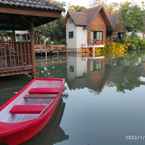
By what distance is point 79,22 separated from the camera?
84.5 feet

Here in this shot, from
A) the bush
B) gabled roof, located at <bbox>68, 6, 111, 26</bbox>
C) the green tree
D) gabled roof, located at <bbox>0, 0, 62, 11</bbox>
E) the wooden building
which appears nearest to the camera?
gabled roof, located at <bbox>0, 0, 62, 11</bbox>

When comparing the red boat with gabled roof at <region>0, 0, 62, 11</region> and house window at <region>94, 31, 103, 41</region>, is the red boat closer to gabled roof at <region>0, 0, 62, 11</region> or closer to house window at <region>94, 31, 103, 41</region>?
gabled roof at <region>0, 0, 62, 11</region>

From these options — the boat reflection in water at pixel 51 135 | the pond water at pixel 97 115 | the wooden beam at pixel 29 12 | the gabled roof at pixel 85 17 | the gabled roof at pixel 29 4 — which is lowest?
the boat reflection in water at pixel 51 135

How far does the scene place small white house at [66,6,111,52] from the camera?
25938 mm

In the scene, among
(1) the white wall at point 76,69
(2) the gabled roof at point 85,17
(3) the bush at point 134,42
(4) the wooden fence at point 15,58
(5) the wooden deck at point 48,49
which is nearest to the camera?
(4) the wooden fence at point 15,58

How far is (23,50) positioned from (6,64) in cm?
94

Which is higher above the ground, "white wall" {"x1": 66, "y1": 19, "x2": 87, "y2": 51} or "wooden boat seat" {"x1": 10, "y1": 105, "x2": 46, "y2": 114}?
"white wall" {"x1": 66, "y1": 19, "x2": 87, "y2": 51}

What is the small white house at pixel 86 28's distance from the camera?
1021 inches

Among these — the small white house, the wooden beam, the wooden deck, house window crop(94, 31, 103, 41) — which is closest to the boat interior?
the wooden beam

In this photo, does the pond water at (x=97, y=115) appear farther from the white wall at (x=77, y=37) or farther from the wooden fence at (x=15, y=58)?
the white wall at (x=77, y=37)

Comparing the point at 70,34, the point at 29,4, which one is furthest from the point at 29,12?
the point at 70,34

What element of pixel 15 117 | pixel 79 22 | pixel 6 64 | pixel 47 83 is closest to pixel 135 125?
pixel 15 117

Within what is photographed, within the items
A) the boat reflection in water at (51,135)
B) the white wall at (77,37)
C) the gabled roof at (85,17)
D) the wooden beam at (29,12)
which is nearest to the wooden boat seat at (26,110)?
the boat reflection in water at (51,135)

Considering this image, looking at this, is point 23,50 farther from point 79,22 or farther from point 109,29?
point 109,29
